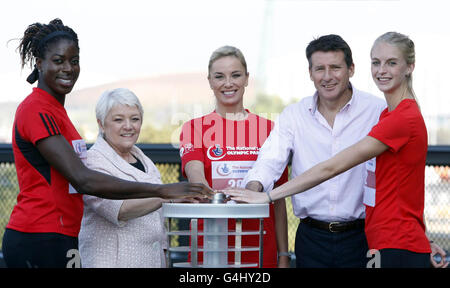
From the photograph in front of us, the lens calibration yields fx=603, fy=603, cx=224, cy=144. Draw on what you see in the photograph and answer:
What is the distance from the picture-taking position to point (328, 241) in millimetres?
2639

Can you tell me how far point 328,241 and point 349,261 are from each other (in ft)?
0.42

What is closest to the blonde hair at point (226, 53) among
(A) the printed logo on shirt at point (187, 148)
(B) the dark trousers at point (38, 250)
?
(A) the printed logo on shirt at point (187, 148)

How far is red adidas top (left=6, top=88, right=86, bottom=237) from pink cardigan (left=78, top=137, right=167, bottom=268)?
0.45 feet

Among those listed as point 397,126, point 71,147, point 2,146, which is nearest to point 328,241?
point 397,126

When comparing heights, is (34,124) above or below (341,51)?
below

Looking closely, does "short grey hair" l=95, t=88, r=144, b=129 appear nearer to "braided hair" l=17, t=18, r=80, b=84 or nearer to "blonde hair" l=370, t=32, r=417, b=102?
"braided hair" l=17, t=18, r=80, b=84

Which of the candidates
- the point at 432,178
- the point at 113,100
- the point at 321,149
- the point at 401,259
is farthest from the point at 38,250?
the point at 432,178

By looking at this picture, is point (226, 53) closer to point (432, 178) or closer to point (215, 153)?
point (215, 153)

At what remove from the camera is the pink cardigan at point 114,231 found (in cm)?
242
